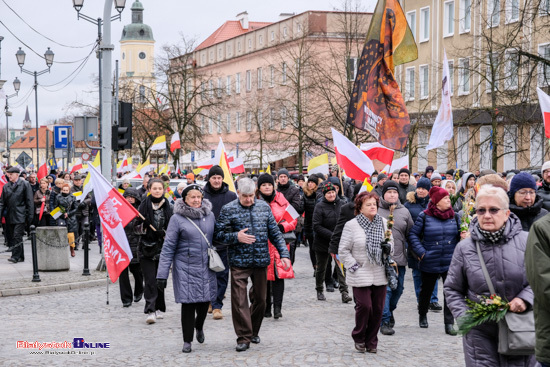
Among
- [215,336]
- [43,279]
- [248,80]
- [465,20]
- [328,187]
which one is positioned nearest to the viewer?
[215,336]

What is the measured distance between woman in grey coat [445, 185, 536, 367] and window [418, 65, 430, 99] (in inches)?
1730

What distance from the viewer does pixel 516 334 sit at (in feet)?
17.1

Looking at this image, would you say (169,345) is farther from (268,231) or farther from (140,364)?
(268,231)

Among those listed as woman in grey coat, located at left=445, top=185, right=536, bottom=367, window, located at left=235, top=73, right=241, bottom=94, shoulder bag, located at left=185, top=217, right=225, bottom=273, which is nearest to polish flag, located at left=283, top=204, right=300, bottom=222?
shoulder bag, located at left=185, top=217, right=225, bottom=273

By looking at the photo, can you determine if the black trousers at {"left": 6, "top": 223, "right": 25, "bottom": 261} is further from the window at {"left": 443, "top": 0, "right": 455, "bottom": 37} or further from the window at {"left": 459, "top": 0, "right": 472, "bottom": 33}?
the window at {"left": 443, "top": 0, "right": 455, "bottom": 37}

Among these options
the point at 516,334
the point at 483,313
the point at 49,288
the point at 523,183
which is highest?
the point at 523,183

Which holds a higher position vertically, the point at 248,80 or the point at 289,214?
the point at 248,80

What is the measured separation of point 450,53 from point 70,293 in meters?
35.8

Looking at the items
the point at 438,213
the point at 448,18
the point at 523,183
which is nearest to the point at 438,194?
the point at 438,213

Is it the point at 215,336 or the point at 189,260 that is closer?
the point at 189,260

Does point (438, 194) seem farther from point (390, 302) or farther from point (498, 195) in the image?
point (498, 195)

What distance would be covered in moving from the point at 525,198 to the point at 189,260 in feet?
11.6

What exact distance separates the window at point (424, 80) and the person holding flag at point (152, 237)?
39199mm

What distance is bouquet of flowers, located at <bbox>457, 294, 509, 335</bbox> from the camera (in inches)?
209
